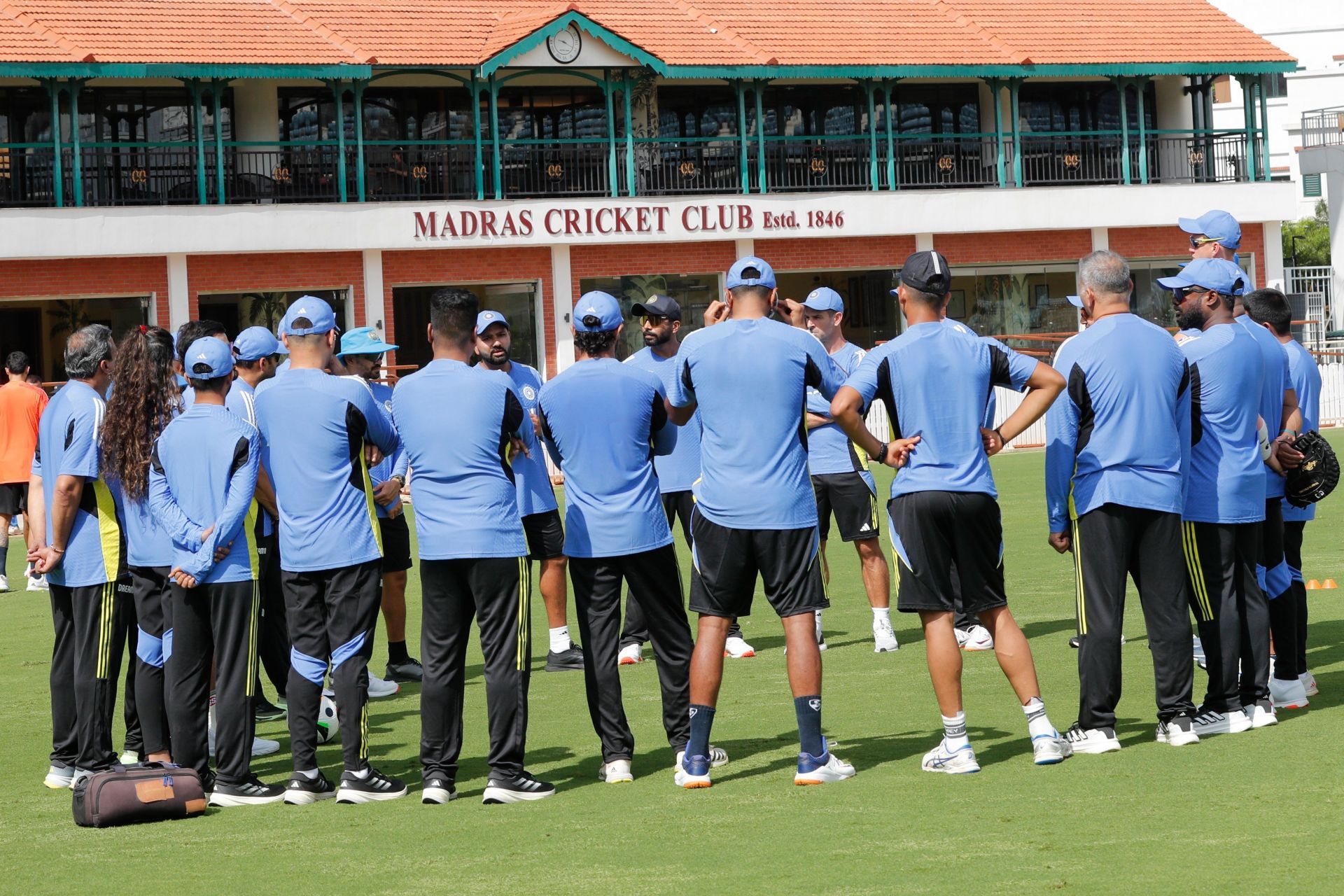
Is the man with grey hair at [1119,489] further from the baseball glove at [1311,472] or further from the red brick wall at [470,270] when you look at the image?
the red brick wall at [470,270]

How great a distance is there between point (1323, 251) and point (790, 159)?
24.2 metres

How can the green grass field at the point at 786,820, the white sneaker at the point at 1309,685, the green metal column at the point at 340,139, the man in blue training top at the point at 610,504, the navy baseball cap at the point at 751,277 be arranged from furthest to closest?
the green metal column at the point at 340,139
the white sneaker at the point at 1309,685
the man in blue training top at the point at 610,504
the navy baseball cap at the point at 751,277
the green grass field at the point at 786,820

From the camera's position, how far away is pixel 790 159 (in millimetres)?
35250

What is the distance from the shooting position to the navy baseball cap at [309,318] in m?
7.05

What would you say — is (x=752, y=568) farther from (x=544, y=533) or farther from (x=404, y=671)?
(x=404, y=671)

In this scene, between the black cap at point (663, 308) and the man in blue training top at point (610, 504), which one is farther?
the black cap at point (663, 308)

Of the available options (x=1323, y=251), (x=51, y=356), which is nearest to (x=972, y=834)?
(x=51, y=356)

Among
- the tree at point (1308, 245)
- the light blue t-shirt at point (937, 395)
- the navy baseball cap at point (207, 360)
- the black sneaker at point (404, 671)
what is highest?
the tree at point (1308, 245)

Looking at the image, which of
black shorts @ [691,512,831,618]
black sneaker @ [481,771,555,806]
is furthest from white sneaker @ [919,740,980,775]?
black sneaker @ [481,771,555,806]

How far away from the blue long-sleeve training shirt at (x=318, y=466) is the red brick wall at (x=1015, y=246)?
2960 cm

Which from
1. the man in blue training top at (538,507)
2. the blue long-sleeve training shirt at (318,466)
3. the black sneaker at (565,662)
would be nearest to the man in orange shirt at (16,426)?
the man in blue training top at (538,507)

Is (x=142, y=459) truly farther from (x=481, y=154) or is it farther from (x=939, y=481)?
(x=481, y=154)

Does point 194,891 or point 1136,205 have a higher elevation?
point 1136,205

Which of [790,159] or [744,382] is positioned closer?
[744,382]
